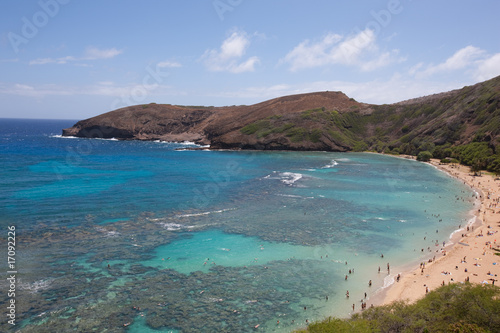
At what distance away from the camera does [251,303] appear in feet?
90.0

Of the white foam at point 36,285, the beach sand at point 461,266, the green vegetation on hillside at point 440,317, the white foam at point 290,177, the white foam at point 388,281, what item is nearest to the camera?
the green vegetation on hillside at point 440,317

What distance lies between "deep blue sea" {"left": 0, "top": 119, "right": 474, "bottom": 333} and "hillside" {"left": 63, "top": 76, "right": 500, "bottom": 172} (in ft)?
161

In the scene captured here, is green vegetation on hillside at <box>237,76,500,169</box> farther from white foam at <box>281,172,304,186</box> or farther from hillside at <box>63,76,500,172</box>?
white foam at <box>281,172,304,186</box>

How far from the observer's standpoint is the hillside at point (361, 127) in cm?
11331

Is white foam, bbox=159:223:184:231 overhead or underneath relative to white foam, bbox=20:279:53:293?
overhead

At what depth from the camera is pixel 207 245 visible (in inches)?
1543

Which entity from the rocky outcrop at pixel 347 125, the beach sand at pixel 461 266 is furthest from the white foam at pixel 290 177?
the rocky outcrop at pixel 347 125

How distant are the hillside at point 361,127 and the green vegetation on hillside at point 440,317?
267ft

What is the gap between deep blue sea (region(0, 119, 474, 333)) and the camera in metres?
26.0

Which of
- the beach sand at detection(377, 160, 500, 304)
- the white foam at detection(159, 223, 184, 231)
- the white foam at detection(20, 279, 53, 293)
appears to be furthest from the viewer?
the white foam at detection(159, 223, 184, 231)

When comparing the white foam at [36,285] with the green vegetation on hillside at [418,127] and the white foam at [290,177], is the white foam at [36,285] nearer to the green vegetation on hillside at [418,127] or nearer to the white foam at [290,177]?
the white foam at [290,177]

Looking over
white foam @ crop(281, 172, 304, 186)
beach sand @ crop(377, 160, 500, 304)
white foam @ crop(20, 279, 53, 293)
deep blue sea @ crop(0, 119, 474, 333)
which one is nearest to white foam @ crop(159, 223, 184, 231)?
deep blue sea @ crop(0, 119, 474, 333)

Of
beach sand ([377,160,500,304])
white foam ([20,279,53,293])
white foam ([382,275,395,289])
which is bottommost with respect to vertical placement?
white foam ([382,275,395,289])

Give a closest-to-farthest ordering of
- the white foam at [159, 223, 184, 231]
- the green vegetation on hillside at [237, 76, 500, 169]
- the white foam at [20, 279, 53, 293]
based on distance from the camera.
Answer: the white foam at [20, 279, 53, 293]
the white foam at [159, 223, 184, 231]
the green vegetation on hillside at [237, 76, 500, 169]
